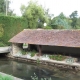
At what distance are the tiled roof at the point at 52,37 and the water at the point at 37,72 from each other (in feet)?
8.78

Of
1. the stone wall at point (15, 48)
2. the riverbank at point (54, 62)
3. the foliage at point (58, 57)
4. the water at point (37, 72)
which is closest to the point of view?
the water at point (37, 72)

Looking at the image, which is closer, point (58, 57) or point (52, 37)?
point (58, 57)

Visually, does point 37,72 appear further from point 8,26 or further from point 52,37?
point 8,26

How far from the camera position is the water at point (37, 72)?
14.1 meters

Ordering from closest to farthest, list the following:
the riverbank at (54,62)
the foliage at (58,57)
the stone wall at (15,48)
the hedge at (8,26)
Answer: the riverbank at (54,62) < the foliage at (58,57) < the stone wall at (15,48) < the hedge at (8,26)

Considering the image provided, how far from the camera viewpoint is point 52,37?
19109 millimetres

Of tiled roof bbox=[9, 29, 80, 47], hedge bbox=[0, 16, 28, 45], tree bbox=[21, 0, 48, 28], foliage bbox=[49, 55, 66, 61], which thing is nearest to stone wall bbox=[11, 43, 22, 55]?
tiled roof bbox=[9, 29, 80, 47]

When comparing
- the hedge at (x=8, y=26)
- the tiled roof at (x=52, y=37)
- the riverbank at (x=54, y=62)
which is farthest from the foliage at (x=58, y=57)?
the hedge at (x=8, y=26)

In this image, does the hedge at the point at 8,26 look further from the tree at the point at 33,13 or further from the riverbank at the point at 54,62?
the tree at the point at 33,13

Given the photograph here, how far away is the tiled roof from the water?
2675 mm

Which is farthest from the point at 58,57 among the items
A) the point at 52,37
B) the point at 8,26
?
the point at 8,26

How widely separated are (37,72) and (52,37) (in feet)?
17.0

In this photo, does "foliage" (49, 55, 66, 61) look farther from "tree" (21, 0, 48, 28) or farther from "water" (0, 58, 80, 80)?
"tree" (21, 0, 48, 28)

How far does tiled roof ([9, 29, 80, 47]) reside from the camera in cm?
1720
